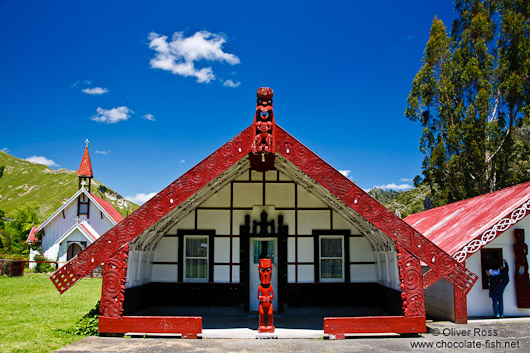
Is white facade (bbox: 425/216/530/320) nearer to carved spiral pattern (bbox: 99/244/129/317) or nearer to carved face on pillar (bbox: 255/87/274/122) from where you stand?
carved face on pillar (bbox: 255/87/274/122)

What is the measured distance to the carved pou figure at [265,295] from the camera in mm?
8602

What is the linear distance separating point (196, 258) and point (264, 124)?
5647mm

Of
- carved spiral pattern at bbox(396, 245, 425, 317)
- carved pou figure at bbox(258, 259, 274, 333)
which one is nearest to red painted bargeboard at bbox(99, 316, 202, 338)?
carved pou figure at bbox(258, 259, 274, 333)

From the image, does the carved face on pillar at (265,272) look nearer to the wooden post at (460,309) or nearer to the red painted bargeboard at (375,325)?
the red painted bargeboard at (375,325)

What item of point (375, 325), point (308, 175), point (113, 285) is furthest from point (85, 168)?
point (375, 325)

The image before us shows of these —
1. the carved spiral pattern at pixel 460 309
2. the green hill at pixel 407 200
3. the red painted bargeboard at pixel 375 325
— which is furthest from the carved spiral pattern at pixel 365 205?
the green hill at pixel 407 200

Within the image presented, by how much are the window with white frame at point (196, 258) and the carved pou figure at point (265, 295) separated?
391cm

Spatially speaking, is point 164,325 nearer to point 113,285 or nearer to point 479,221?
point 113,285

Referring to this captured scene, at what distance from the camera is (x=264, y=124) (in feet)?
27.5

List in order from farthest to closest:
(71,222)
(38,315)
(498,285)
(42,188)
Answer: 1. (42,188)
2. (71,222)
3. (38,315)
4. (498,285)

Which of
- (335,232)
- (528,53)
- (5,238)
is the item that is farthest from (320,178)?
(5,238)

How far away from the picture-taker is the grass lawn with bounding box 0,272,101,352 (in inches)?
→ 315

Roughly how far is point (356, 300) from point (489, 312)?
3459 mm

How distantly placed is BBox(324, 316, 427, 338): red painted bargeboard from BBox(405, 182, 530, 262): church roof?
101 inches
